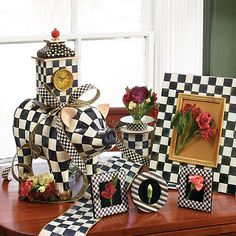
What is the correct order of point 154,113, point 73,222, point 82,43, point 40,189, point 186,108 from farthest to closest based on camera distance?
1. point 82,43
2. point 154,113
3. point 186,108
4. point 40,189
5. point 73,222

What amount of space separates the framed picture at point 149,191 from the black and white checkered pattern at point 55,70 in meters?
0.31

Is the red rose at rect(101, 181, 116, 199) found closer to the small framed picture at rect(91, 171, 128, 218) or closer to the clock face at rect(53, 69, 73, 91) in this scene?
the small framed picture at rect(91, 171, 128, 218)

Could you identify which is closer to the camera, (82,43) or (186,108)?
(186,108)

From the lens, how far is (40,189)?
170 centimetres

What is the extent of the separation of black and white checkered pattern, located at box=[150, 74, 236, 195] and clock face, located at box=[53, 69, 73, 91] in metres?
0.32

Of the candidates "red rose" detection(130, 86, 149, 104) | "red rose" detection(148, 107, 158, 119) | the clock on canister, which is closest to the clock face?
the clock on canister

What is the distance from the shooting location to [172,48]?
2.53m

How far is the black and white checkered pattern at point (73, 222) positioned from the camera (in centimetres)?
153

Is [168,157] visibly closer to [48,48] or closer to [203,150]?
[203,150]

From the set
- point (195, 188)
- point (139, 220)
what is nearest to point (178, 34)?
point (195, 188)

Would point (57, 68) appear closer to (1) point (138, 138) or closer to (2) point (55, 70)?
(2) point (55, 70)

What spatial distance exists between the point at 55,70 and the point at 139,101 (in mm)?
311

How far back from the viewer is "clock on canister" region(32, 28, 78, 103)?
1.70 m

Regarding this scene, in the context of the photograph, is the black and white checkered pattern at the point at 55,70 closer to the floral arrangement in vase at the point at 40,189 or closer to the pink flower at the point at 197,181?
the floral arrangement in vase at the point at 40,189
